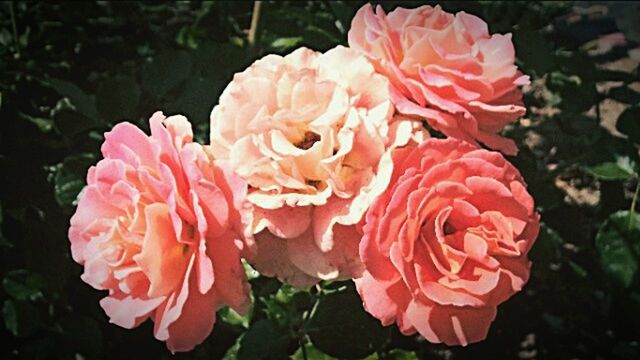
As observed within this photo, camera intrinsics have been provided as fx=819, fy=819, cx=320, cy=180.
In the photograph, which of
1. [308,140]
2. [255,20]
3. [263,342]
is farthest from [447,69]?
[255,20]

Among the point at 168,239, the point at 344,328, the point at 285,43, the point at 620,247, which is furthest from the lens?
the point at 285,43

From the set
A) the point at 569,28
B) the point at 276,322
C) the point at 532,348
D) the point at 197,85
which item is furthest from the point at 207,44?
the point at 569,28

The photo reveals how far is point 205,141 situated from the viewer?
1.38 m

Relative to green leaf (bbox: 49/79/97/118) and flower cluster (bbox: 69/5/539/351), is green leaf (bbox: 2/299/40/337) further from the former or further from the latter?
flower cluster (bbox: 69/5/539/351)

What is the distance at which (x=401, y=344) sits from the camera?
173 centimetres

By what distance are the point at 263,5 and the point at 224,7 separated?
19 centimetres

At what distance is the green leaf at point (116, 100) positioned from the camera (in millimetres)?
1278

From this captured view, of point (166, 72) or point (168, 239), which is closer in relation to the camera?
point (168, 239)

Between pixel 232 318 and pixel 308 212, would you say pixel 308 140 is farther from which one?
pixel 232 318

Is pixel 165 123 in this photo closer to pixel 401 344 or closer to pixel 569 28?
pixel 401 344

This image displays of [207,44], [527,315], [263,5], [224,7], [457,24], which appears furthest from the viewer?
[527,315]

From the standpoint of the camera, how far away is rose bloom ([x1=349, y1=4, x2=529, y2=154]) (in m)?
0.86

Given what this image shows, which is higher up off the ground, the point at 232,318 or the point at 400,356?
the point at 232,318

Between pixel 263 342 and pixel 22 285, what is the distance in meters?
0.52
